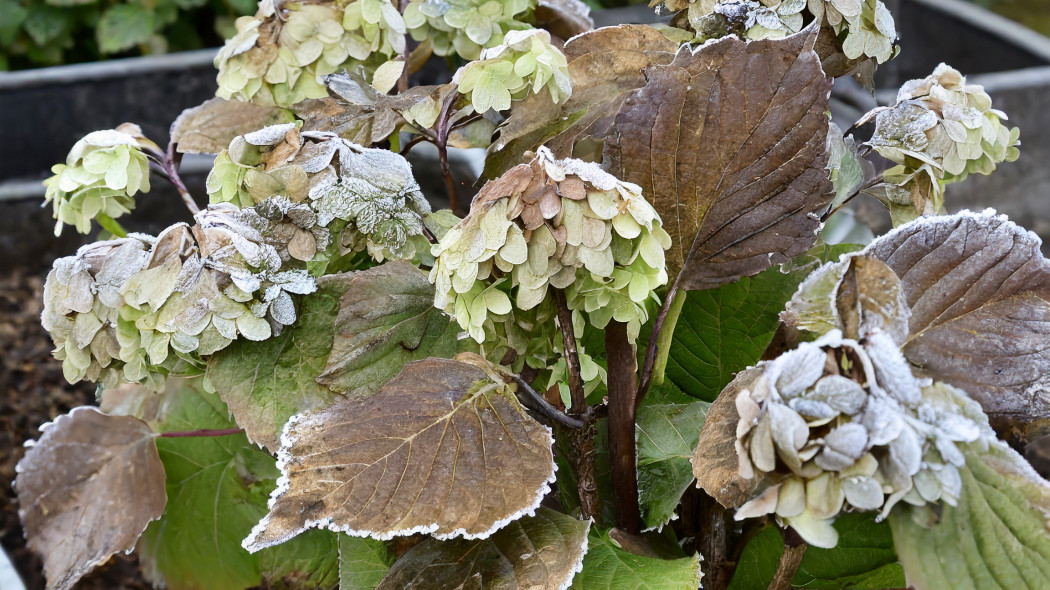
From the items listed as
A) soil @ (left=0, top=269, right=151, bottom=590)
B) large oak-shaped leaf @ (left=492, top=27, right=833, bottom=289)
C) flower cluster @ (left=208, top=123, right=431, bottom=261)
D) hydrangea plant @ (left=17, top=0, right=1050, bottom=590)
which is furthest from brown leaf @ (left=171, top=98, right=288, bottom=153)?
soil @ (left=0, top=269, right=151, bottom=590)

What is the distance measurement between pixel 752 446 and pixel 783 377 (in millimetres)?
28

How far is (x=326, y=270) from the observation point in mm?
552

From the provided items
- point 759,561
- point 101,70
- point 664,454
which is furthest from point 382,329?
point 101,70

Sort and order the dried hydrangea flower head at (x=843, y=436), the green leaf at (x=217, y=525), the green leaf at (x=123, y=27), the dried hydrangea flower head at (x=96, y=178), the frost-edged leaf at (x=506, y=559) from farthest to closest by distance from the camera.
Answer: the green leaf at (x=123, y=27) < the green leaf at (x=217, y=525) < the dried hydrangea flower head at (x=96, y=178) < the frost-edged leaf at (x=506, y=559) < the dried hydrangea flower head at (x=843, y=436)

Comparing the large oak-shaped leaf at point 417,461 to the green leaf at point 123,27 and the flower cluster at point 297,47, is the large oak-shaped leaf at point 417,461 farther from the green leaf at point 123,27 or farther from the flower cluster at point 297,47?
the green leaf at point 123,27

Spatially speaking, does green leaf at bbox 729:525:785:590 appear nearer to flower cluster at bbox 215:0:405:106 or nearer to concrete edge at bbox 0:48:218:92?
flower cluster at bbox 215:0:405:106

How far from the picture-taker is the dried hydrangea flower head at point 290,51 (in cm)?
58

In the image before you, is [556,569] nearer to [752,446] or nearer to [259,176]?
[752,446]

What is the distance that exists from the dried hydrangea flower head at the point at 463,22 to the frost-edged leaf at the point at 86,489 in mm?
336

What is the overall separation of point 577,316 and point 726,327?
0.61 ft

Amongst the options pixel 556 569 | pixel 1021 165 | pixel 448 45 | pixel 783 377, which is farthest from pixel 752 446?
pixel 1021 165

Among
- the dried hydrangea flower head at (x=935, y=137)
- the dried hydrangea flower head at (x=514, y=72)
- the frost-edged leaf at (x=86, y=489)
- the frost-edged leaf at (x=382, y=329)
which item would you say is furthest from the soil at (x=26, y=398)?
the dried hydrangea flower head at (x=935, y=137)

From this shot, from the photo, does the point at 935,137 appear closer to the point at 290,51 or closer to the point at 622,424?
the point at 622,424

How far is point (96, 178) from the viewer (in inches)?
21.0
